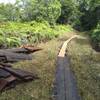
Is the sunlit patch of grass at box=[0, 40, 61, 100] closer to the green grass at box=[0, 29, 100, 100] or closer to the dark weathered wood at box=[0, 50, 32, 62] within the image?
the green grass at box=[0, 29, 100, 100]

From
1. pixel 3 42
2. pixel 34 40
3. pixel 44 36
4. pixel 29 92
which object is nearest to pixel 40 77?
pixel 29 92

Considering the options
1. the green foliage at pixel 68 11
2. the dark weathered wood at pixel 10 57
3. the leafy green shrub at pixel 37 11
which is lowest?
the green foliage at pixel 68 11

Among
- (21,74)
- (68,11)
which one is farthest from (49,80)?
(68,11)

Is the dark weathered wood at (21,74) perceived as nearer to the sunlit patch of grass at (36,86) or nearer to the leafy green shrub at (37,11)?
the sunlit patch of grass at (36,86)

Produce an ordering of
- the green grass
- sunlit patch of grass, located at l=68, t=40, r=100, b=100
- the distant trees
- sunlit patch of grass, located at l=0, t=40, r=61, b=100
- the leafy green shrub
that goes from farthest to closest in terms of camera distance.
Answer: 1. the leafy green shrub
2. the distant trees
3. sunlit patch of grass, located at l=68, t=40, r=100, b=100
4. the green grass
5. sunlit patch of grass, located at l=0, t=40, r=61, b=100

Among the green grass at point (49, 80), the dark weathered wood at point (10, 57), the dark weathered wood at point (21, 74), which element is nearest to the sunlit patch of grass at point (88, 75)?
the green grass at point (49, 80)

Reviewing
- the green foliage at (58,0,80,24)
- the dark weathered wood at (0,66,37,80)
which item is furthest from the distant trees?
the dark weathered wood at (0,66,37,80)

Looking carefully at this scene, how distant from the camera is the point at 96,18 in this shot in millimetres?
50688

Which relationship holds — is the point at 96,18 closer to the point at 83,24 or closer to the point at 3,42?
the point at 83,24

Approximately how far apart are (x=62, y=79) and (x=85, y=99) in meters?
2.20

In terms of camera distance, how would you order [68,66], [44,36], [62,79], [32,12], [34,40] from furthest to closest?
[32,12] < [44,36] < [34,40] < [68,66] < [62,79]

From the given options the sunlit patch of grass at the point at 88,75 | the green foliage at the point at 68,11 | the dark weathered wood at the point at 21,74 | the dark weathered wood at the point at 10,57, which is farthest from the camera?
the green foliage at the point at 68,11

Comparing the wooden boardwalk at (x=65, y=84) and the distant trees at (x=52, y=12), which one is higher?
the wooden boardwalk at (x=65, y=84)

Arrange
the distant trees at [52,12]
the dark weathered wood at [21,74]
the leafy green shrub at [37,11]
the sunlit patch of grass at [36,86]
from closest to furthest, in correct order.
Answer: the sunlit patch of grass at [36,86]
the dark weathered wood at [21,74]
the distant trees at [52,12]
the leafy green shrub at [37,11]
